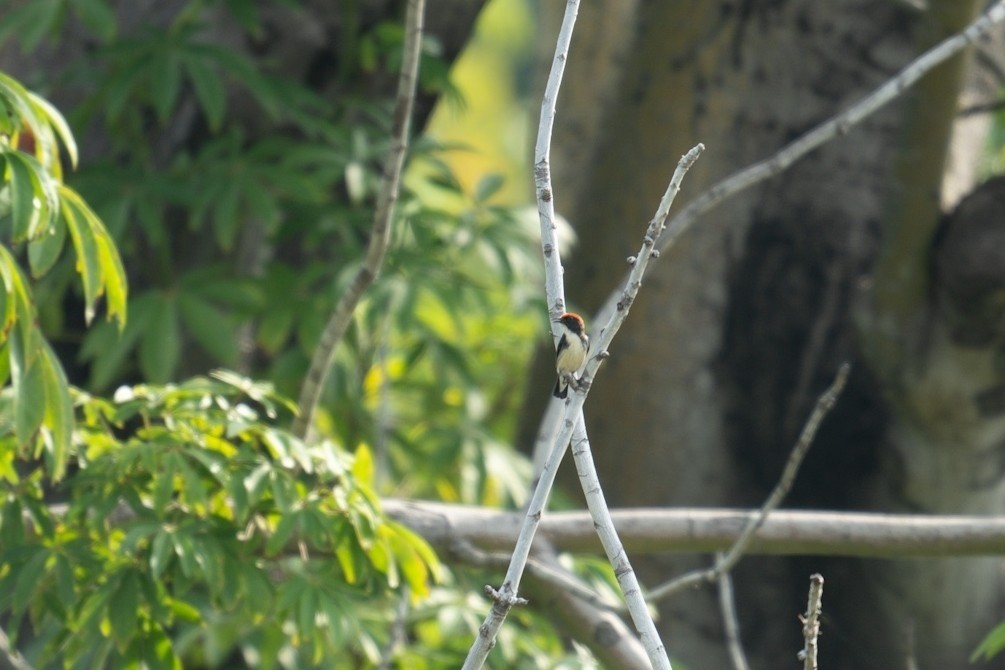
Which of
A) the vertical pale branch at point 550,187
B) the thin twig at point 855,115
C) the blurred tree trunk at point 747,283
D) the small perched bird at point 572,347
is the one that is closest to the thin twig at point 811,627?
the vertical pale branch at point 550,187

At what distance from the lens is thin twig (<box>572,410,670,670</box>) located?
141cm

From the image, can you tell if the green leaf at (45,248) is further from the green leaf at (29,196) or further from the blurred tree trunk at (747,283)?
the blurred tree trunk at (747,283)

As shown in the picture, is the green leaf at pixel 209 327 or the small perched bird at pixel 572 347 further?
the green leaf at pixel 209 327

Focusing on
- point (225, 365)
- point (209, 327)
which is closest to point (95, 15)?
point (209, 327)

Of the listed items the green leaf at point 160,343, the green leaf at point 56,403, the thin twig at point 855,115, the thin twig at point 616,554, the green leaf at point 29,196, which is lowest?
the green leaf at point 160,343

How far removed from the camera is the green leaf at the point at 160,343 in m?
2.83

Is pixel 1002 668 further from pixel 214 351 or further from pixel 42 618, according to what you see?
pixel 42 618

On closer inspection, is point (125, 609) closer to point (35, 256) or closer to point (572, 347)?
point (35, 256)

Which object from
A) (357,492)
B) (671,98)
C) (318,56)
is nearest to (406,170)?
(318,56)

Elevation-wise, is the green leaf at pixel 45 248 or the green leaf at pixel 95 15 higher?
the green leaf at pixel 95 15

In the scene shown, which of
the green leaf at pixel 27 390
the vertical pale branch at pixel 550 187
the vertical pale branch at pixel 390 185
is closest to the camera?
the vertical pale branch at pixel 550 187

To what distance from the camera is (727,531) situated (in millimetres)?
2486

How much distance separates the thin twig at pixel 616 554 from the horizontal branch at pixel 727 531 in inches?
40.0

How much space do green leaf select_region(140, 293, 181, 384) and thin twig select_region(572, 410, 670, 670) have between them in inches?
62.9
